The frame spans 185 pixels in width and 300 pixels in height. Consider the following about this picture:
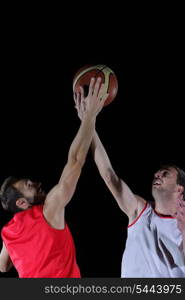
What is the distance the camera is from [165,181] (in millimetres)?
3299

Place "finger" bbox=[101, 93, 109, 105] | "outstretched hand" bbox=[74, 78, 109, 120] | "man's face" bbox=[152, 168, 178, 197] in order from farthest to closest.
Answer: "man's face" bbox=[152, 168, 178, 197]
"finger" bbox=[101, 93, 109, 105]
"outstretched hand" bbox=[74, 78, 109, 120]

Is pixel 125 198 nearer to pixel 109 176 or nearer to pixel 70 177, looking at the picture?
pixel 109 176

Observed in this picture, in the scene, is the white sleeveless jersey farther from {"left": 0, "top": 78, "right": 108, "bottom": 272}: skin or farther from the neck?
{"left": 0, "top": 78, "right": 108, "bottom": 272}: skin

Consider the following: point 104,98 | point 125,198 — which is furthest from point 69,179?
point 104,98

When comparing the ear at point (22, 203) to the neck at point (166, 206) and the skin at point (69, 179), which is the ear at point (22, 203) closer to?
the skin at point (69, 179)

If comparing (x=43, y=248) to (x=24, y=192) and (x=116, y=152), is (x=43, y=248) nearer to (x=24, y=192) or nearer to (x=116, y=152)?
(x=24, y=192)

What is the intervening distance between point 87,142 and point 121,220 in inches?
85.3

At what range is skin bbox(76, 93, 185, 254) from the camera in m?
3.18

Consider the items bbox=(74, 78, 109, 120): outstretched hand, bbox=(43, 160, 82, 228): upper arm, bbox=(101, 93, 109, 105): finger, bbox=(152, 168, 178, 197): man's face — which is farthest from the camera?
bbox=(152, 168, 178, 197): man's face

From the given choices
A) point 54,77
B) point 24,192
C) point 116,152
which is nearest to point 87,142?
point 24,192

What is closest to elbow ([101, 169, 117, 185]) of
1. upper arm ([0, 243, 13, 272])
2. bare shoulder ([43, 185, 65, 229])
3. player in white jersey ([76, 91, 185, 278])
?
player in white jersey ([76, 91, 185, 278])

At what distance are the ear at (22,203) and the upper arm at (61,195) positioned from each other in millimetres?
262

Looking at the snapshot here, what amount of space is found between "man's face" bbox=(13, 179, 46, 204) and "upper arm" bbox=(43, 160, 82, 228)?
0.25 meters

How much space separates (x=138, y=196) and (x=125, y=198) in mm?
164
